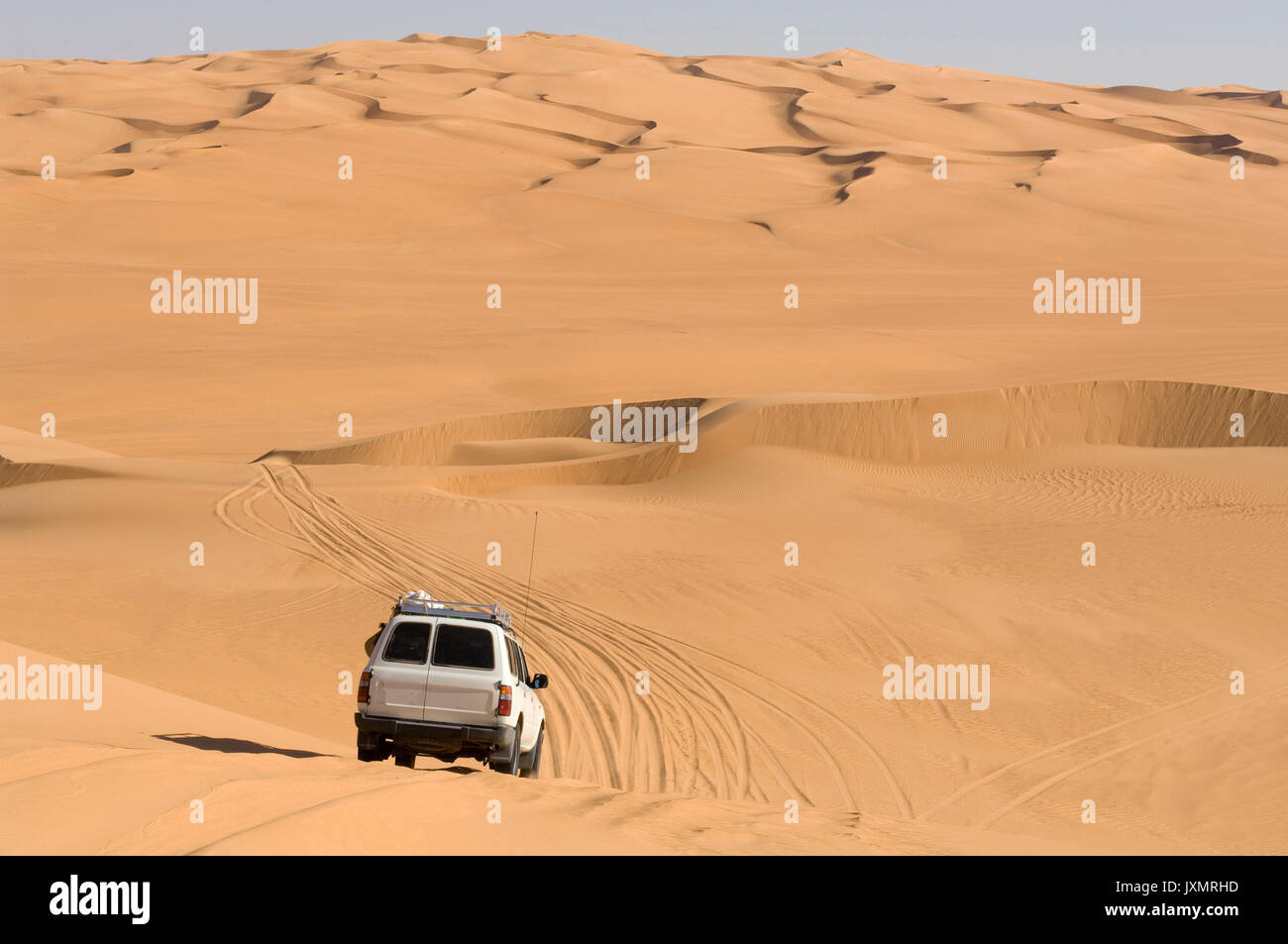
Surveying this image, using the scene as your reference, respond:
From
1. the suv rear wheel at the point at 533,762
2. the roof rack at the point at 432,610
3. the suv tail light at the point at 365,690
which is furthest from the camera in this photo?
the suv rear wheel at the point at 533,762

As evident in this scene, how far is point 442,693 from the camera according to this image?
354 inches

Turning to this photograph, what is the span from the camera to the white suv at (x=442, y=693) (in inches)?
351

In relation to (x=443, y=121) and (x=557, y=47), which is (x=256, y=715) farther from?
(x=557, y=47)

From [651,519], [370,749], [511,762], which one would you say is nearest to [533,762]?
[511,762]

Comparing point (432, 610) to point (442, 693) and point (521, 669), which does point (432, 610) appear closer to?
point (442, 693)

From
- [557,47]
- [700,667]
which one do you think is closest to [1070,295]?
[700,667]

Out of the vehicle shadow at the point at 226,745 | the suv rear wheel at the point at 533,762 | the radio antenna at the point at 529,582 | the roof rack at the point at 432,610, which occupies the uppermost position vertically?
the roof rack at the point at 432,610

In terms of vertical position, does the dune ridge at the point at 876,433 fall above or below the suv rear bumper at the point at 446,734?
above

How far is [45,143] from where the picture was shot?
7100 cm

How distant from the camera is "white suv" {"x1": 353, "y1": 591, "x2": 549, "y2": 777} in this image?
351 inches

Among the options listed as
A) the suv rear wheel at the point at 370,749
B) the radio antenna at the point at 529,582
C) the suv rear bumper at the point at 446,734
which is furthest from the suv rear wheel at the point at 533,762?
the radio antenna at the point at 529,582

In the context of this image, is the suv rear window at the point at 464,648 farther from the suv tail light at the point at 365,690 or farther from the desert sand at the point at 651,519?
the desert sand at the point at 651,519

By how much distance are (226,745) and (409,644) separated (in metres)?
1.34

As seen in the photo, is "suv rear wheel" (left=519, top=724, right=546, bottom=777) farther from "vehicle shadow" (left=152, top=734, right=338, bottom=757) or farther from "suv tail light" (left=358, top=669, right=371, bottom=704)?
"vehicle shadow" (left=152, top=734, right=338, bottom=757)
